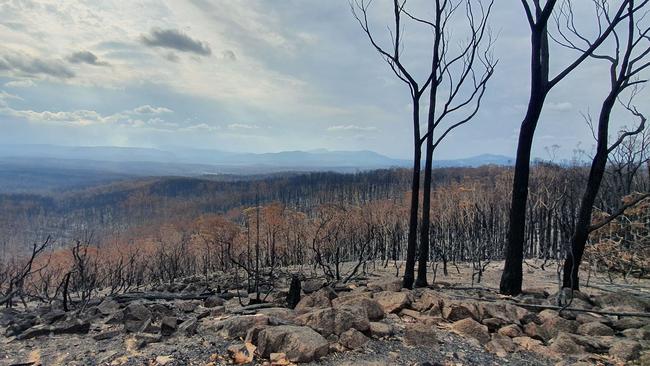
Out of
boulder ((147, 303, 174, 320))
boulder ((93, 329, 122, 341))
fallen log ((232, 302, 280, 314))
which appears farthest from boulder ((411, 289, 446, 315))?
boulder ((93, 329, 122, 341))

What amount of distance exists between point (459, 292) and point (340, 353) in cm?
454

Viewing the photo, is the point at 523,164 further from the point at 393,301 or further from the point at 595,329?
the point at 393,301

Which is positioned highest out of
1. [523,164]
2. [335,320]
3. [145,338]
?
[523,164]

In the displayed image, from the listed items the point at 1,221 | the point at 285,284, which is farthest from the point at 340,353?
the point at 1,221

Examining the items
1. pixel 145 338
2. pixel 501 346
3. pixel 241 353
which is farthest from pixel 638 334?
pixel 145 338

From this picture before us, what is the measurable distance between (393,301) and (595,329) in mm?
2657

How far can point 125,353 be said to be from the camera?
4582 millimetres

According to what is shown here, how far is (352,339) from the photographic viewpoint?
4629mm

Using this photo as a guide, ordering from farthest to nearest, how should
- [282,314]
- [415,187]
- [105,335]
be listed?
[415,187] < [282,314] < [105,335]

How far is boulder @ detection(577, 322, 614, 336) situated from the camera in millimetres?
5293

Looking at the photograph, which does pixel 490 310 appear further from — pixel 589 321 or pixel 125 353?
pixel 125 353

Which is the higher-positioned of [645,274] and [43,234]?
[645,274]

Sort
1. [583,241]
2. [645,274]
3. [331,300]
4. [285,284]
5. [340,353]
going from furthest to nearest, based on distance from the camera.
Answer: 1. [285,284]
2. [645,274]
3. [583,241]
4. [331,300]
5. [340,353]

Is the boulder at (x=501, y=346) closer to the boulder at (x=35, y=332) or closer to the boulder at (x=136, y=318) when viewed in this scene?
the boulder at (x=136, y=318)
